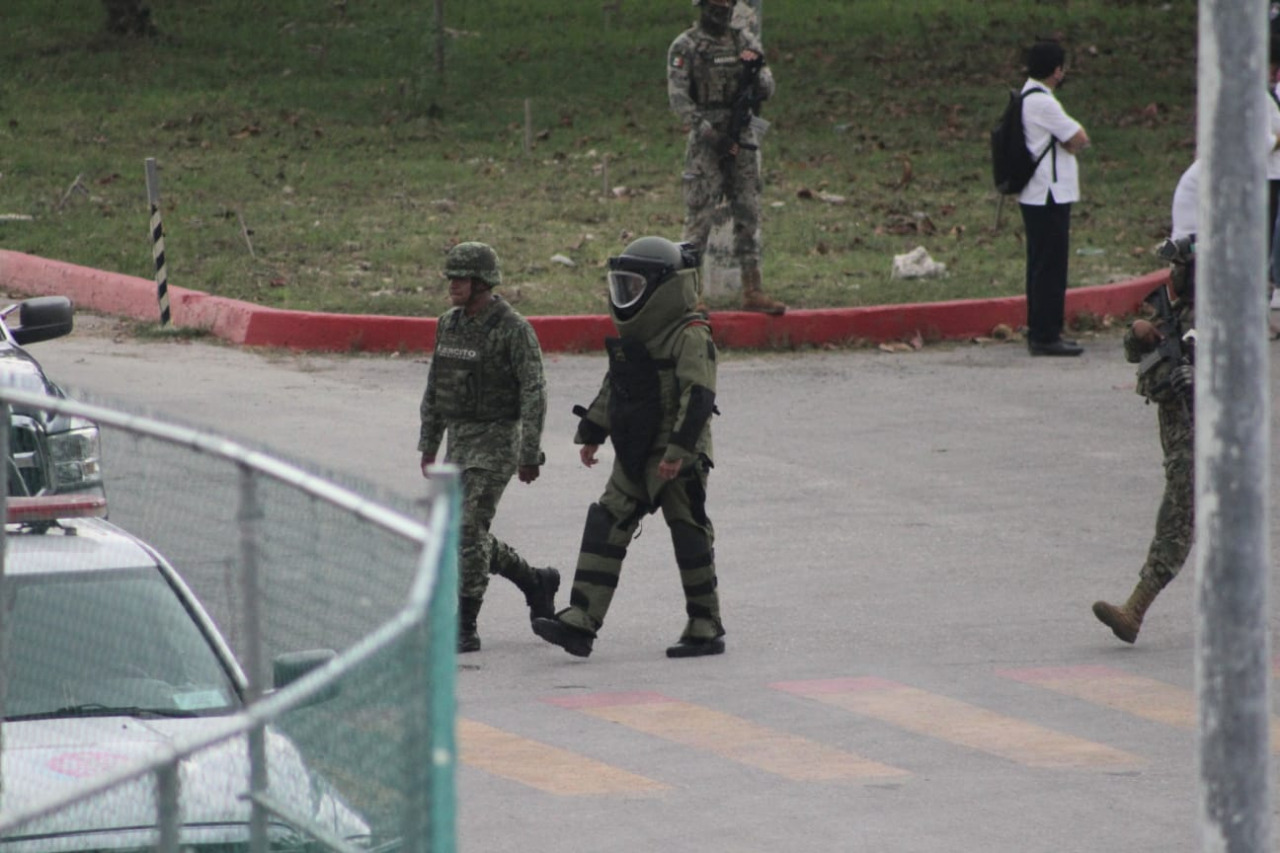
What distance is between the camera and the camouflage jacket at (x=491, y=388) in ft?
27.5

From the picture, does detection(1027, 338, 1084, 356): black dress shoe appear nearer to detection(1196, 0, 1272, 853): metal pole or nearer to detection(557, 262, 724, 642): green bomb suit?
detection(557, 262, 724, 642): green bomb suit

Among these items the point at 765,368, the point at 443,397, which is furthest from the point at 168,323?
the point at 443,397

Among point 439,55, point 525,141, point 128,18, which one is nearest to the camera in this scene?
point 525,141

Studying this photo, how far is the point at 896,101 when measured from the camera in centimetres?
2561

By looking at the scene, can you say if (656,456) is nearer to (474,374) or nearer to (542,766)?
(474,374)

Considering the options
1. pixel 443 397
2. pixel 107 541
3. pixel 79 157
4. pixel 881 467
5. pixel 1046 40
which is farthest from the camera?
pixel 79 157

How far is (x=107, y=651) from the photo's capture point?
520 cm

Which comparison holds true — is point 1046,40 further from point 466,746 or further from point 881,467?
point 466,746

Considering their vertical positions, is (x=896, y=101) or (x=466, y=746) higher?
(x=896, y=101)

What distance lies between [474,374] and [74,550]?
10.9ft

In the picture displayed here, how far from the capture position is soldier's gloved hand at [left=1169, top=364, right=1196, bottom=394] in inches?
323

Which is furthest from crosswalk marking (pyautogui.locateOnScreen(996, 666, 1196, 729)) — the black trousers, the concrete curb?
the concrete curb

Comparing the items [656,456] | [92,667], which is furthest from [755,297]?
[92,667]

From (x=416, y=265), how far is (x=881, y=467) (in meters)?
6.53
